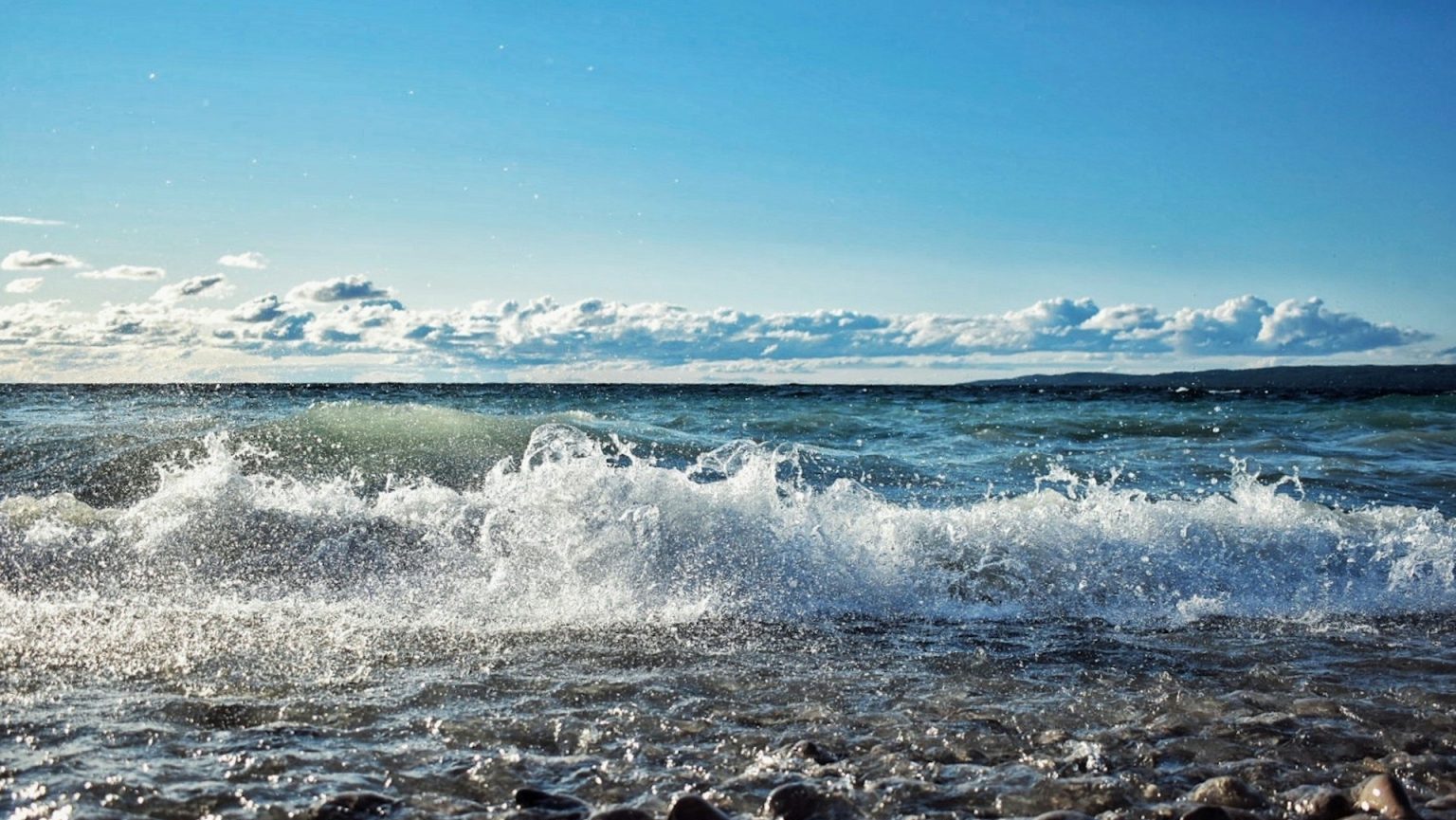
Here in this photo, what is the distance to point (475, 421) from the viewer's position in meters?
12.9

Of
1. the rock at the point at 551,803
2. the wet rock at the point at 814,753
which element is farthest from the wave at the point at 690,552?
the rock at the point at 551,803

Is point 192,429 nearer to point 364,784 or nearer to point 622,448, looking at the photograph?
point 622,448

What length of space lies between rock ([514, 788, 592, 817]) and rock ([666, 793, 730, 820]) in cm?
23

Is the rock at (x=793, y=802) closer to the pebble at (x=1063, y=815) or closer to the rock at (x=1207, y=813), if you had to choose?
the pebble at (x=1063, y=815)

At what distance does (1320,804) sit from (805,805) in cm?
137

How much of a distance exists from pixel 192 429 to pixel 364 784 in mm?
12203

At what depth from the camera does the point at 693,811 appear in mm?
2518

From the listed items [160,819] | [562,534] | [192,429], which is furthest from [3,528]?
[192,429]

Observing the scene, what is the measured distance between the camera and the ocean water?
2.86 metres

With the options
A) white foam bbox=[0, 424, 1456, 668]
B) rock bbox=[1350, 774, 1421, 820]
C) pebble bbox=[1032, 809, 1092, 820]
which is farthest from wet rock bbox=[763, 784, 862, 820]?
white foam bbox=[0, 424, 1456, 668]

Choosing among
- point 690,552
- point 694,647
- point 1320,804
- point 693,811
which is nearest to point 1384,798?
point 1320,804

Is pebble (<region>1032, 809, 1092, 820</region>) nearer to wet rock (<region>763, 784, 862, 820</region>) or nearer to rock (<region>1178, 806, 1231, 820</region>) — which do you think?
rock (<region>1178, 806, 1231, 820</region>)

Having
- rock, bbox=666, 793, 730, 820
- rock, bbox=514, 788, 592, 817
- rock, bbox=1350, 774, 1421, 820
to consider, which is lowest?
rock, bbox=1350, 774, 1421, 820

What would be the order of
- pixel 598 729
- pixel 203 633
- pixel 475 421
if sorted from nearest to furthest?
pixel 598 729 < pixel 203 633 < pixel 475 421
